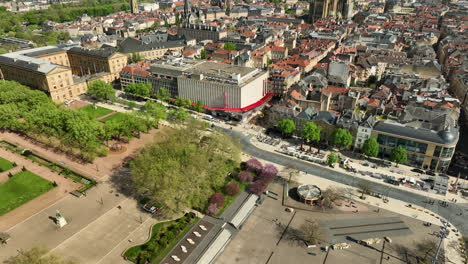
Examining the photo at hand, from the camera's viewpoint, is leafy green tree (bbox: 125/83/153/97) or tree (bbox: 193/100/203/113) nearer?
tree (bbox: 193/100/203/113)

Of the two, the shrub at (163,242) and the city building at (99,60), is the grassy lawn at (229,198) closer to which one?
the shrub at (163,242)

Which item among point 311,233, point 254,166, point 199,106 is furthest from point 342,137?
point 199,106

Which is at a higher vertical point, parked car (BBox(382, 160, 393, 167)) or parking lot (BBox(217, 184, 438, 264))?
parked car (BBox(382, 160, 393, 167))

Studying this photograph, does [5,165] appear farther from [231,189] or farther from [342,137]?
[342,137]

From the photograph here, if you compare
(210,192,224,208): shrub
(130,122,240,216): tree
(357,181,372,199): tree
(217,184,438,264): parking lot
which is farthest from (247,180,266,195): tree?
(357,181,372,199): tree

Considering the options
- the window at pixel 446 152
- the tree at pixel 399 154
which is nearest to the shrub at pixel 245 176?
the tree at pixel 399 154

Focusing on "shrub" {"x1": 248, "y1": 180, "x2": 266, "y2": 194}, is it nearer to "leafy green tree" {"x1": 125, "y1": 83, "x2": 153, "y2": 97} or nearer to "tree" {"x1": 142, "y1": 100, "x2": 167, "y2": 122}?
"tree" {"x1": 142, "y1": 100, "x2": 167, "y2": 122}
